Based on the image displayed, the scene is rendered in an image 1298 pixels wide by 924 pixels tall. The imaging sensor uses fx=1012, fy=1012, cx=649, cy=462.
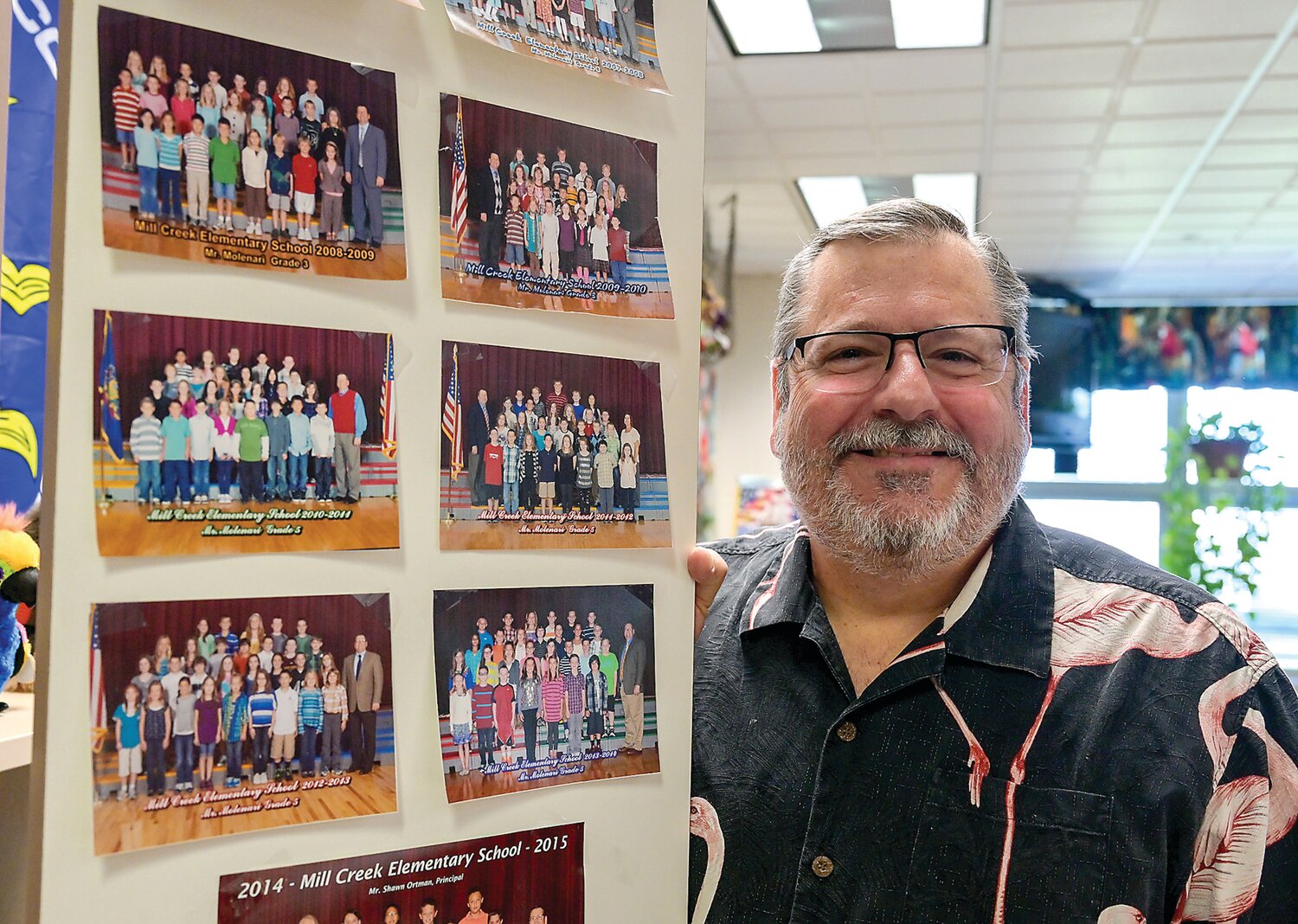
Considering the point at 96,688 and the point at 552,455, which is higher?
the point at 552,455

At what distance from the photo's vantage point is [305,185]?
73 cm

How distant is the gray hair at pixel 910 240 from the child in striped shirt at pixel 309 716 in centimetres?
88

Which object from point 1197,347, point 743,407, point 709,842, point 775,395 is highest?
point 1197,347

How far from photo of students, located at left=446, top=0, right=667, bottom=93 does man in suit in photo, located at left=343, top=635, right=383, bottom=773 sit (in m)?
0.48

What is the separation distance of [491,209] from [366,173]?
0.33 feet

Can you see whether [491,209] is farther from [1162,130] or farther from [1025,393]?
[1162,130]

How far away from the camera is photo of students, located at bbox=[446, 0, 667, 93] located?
2.63 ft

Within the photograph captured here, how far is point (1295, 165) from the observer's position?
A: 5.07 meters

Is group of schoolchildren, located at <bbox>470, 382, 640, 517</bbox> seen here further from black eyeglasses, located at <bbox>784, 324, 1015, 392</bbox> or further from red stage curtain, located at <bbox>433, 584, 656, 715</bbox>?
black eyeglasses, located at <bbox>784, 324, 1015, 392</bbox>

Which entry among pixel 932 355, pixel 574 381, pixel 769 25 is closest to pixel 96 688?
pixel 574 381

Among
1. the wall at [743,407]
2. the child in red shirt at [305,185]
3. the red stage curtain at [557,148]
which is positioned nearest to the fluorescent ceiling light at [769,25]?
the red stage curtain at [557,148]

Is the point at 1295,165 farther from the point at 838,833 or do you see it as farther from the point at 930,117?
the point at 838,833

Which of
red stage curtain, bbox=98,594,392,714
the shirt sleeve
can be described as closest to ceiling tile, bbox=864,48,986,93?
the shirt sleeve

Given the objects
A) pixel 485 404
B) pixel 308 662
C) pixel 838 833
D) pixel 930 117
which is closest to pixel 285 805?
pixel 308 662
